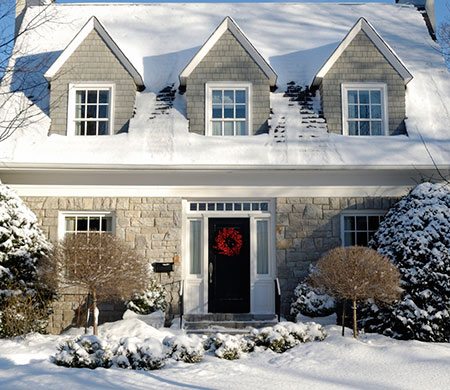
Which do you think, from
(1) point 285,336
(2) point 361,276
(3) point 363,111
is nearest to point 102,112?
(3) point 363,111

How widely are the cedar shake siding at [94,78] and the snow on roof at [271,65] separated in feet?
0.99

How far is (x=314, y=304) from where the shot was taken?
10461 mm

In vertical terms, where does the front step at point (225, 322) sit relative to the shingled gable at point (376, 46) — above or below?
below

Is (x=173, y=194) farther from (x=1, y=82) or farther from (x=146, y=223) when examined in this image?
(x=1, y=82)

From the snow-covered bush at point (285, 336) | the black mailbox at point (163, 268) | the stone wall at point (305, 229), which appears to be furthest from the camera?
the stone wall at point (305, 229)

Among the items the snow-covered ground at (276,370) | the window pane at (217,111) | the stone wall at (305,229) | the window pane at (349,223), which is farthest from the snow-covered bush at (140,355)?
the window pane at (217,111)

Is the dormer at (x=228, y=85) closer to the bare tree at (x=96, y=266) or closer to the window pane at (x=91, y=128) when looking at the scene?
the window pane at (x=91, y=128)

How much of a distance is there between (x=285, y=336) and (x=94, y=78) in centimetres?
746

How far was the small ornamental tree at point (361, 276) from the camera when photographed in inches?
355

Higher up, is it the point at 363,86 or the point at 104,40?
the point at 104,40

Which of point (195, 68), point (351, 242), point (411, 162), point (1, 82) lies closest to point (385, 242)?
point (351, 242)

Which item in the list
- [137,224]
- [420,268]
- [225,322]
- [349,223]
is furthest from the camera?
[349,223]

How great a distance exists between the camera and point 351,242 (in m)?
11.6

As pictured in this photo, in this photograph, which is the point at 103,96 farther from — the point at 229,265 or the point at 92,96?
the point at 229,265
